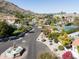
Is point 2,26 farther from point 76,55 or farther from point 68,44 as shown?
point 76,55

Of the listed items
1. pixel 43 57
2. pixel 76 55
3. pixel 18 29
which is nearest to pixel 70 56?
pixel 76 55

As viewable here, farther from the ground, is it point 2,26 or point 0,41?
point 2,26

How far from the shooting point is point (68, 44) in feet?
205

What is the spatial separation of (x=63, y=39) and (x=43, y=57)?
935 inches

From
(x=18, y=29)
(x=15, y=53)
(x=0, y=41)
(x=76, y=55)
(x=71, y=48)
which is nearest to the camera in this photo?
(x=76, y=55)

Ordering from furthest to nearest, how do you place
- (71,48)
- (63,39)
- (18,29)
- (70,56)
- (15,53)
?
(18,29) < (63,39) < (71,48) < (15,53) < (70,56)

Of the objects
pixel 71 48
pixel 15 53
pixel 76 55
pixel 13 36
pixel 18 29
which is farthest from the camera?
pixel 18 29

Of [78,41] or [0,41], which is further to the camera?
[0,41]

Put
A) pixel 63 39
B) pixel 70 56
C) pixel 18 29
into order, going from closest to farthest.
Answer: pixel 70 56 → pixel 63 39 → pixel 18 29

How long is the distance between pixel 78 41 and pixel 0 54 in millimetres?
19299

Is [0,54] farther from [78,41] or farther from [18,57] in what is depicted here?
[78,41]

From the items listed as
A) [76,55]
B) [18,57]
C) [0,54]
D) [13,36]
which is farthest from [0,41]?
[76,55]

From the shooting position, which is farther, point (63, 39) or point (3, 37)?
point (3, 37)

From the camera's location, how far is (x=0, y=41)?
8138 centimetres
